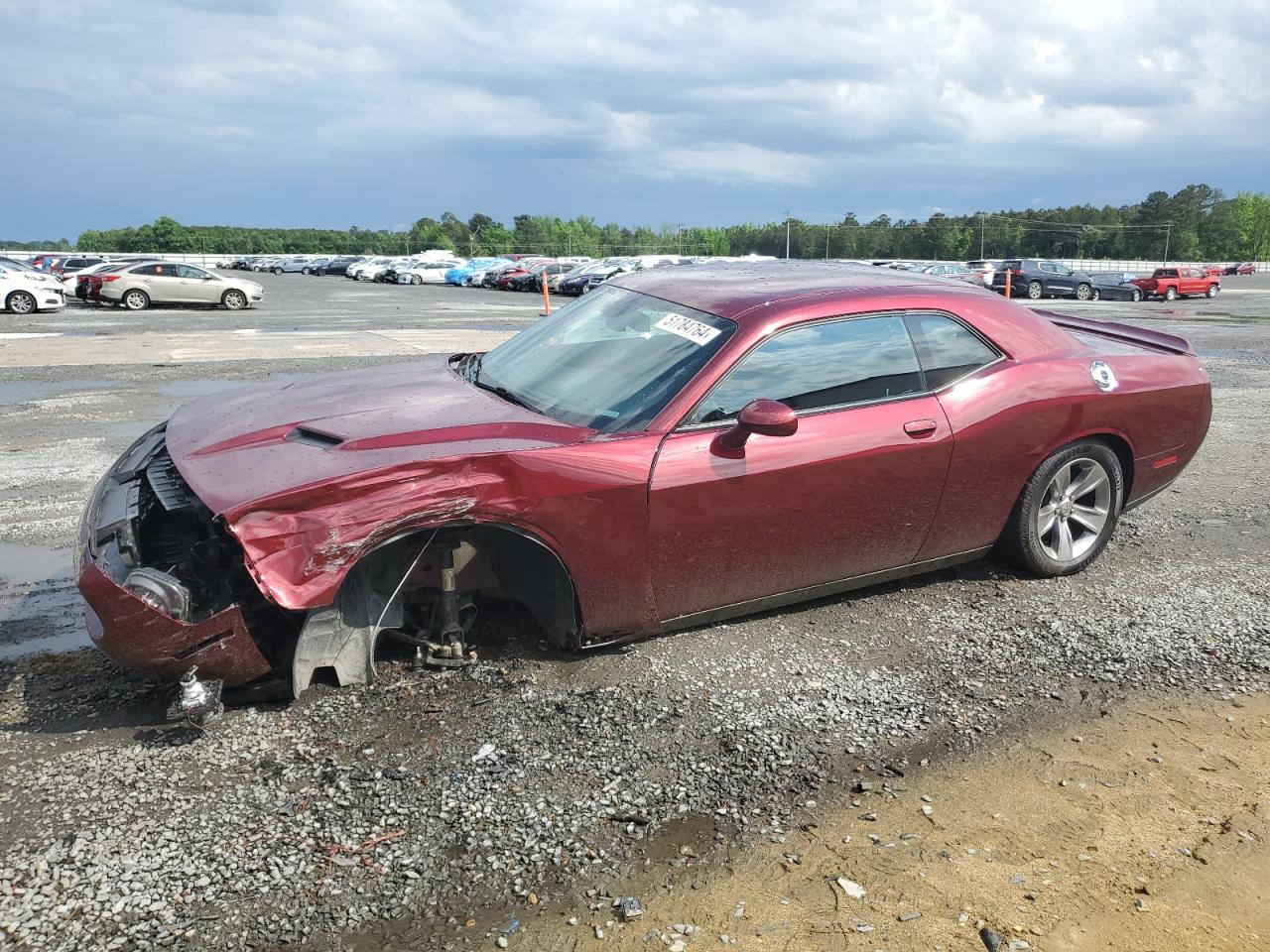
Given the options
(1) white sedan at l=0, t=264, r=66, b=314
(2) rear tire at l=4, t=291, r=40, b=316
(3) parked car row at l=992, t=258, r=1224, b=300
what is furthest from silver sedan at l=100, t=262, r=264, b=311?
(3) parked car row at l=992, t=258, r=1224, b=300

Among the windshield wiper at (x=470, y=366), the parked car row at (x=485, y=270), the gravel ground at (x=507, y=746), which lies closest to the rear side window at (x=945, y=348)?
the gravel ground at (x=507, y=746)

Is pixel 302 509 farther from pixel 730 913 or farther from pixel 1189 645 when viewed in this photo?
pixel 1189 645

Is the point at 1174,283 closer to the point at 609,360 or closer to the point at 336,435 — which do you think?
the point at 609,360

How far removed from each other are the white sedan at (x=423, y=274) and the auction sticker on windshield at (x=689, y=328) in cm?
4982

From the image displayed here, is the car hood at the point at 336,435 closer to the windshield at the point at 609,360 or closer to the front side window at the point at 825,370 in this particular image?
the windshield at the point at 609,360

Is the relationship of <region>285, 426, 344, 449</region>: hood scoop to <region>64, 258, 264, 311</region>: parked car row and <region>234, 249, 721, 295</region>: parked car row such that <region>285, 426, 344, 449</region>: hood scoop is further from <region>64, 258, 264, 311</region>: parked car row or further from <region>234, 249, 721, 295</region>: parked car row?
<region>234, 249, 721, 295</region>: parked car row

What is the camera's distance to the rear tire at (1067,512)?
15.0ft

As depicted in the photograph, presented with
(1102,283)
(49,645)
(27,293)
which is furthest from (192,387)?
(1102,283)

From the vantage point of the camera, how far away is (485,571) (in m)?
3.59

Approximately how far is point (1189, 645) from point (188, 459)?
421cm

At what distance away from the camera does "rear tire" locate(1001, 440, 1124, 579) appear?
15.0 feet

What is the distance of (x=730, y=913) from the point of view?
2494mm

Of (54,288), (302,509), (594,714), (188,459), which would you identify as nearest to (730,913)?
(594,714)

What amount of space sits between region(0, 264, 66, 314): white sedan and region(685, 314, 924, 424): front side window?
25306 millimetres
